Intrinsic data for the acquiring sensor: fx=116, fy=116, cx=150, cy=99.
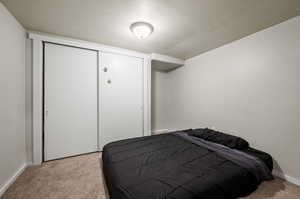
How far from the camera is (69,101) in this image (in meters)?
2.28

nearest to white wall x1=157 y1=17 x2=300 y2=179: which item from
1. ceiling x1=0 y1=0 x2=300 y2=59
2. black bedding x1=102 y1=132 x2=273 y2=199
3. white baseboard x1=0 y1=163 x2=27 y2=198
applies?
ceiling x1=0 y1=0 x2=300 y2=59

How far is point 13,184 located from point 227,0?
11.9 feet

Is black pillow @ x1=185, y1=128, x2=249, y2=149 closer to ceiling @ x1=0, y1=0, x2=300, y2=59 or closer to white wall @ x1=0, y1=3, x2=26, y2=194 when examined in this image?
ceiling @ x1=0, y1=0, x2=300, y2=59

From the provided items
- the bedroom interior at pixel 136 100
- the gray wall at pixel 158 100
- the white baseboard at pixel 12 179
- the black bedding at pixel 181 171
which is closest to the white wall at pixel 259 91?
the bedroom interior at pixel 136 100

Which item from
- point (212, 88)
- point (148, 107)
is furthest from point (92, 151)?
point (212, 88)

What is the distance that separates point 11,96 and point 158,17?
92.9 inches

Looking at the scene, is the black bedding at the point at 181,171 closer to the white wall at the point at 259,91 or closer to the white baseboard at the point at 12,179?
the white wall at the point at 259,91

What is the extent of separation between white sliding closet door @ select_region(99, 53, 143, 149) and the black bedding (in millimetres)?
902

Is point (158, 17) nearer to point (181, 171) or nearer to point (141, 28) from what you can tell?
point (141, 28)

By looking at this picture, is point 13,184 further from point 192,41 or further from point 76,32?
point 192,41

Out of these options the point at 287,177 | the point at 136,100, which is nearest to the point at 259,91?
the point at 287,177

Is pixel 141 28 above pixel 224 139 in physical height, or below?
above

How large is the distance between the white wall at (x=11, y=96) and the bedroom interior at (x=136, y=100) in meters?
0.02

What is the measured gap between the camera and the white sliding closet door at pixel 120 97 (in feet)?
8.52
